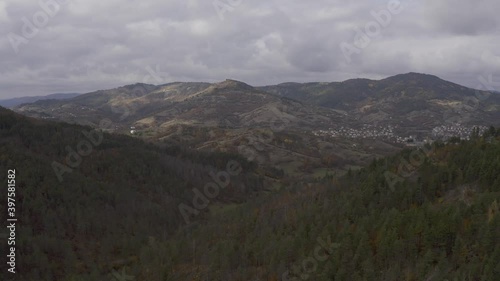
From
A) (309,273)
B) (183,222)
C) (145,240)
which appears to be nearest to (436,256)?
(309,273)

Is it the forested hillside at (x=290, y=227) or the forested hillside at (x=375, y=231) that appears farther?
the forested hillside at (x=290, y=227)

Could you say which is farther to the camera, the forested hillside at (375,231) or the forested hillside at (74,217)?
the forested hillside at (74,217)

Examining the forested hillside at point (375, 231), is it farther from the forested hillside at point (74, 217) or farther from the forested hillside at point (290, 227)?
the forested hillside at point (74, 217)

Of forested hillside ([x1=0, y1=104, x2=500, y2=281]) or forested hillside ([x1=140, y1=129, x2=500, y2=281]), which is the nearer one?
forested hillside ([x1=140, y1=129, x2=500, y2=281])

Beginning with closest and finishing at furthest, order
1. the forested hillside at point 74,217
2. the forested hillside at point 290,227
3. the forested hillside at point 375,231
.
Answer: the forested hillside at point 375,231 < the forested hillside at point 290,227 < the forested hillside at point 74,217

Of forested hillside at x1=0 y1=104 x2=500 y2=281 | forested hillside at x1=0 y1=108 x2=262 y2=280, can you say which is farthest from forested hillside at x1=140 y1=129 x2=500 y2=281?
forested hillside at x1=0 y1=108 x2=262 y2=280

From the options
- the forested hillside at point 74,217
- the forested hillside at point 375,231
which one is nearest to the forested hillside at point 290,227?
the forested hillside at point 375,231

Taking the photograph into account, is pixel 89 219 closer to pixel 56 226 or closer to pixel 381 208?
pixel 56 226

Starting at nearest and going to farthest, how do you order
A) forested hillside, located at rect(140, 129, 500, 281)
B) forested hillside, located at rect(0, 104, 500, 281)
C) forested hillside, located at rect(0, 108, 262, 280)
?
forested hillside, located at rect(140, 129, 500, 281), forested hillside, located at rect(0, 104, 500, 281), forested hillside, located at rect(0, 108, 262, 280)

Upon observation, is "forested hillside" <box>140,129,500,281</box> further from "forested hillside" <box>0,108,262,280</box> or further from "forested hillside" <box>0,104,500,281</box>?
"forested hillside" <box>0,108,262,280</box>

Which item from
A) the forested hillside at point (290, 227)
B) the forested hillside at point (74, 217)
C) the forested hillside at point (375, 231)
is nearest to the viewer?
the forested hillside at point (375, 231)

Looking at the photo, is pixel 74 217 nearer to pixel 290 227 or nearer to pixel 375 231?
pixel 290 227
